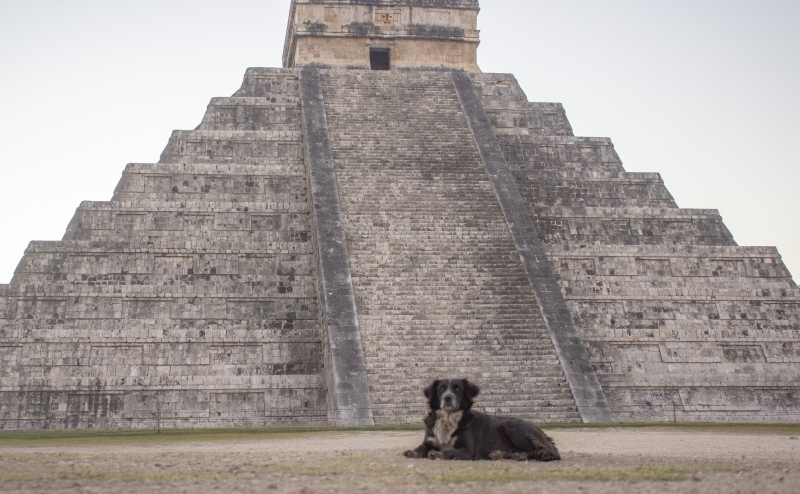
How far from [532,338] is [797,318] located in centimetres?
705

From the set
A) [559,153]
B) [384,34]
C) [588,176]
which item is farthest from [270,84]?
[588,176]

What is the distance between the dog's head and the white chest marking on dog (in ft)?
0.17

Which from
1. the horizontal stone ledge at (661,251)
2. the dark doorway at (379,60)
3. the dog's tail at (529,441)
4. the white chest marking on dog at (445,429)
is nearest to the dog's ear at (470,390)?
the white chest marking on dog at (445,429)

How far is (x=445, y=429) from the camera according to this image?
7.24m

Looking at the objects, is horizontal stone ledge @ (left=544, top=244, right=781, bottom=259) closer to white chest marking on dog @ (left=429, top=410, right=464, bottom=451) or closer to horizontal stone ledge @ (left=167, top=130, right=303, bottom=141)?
horizontal stone ledge @ (left=167, top=130, right=303, bottom=141)

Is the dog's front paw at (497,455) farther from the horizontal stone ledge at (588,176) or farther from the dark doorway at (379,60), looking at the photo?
the dark doorway at (379,60)

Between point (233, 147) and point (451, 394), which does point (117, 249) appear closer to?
point (233, 147)

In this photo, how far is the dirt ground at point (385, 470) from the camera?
17.4ft

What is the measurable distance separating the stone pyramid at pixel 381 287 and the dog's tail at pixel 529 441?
6.95m

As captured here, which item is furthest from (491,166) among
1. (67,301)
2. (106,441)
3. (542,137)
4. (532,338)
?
(106,441)

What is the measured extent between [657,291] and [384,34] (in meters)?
11.6

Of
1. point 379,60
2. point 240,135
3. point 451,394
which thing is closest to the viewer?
point 451,394

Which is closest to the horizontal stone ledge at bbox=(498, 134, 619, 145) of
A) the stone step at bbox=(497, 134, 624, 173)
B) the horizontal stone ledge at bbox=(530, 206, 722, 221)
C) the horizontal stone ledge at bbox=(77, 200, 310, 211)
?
the stone step at bbox=(497, 134, 624, 173)

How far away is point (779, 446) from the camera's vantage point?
9281 mm
